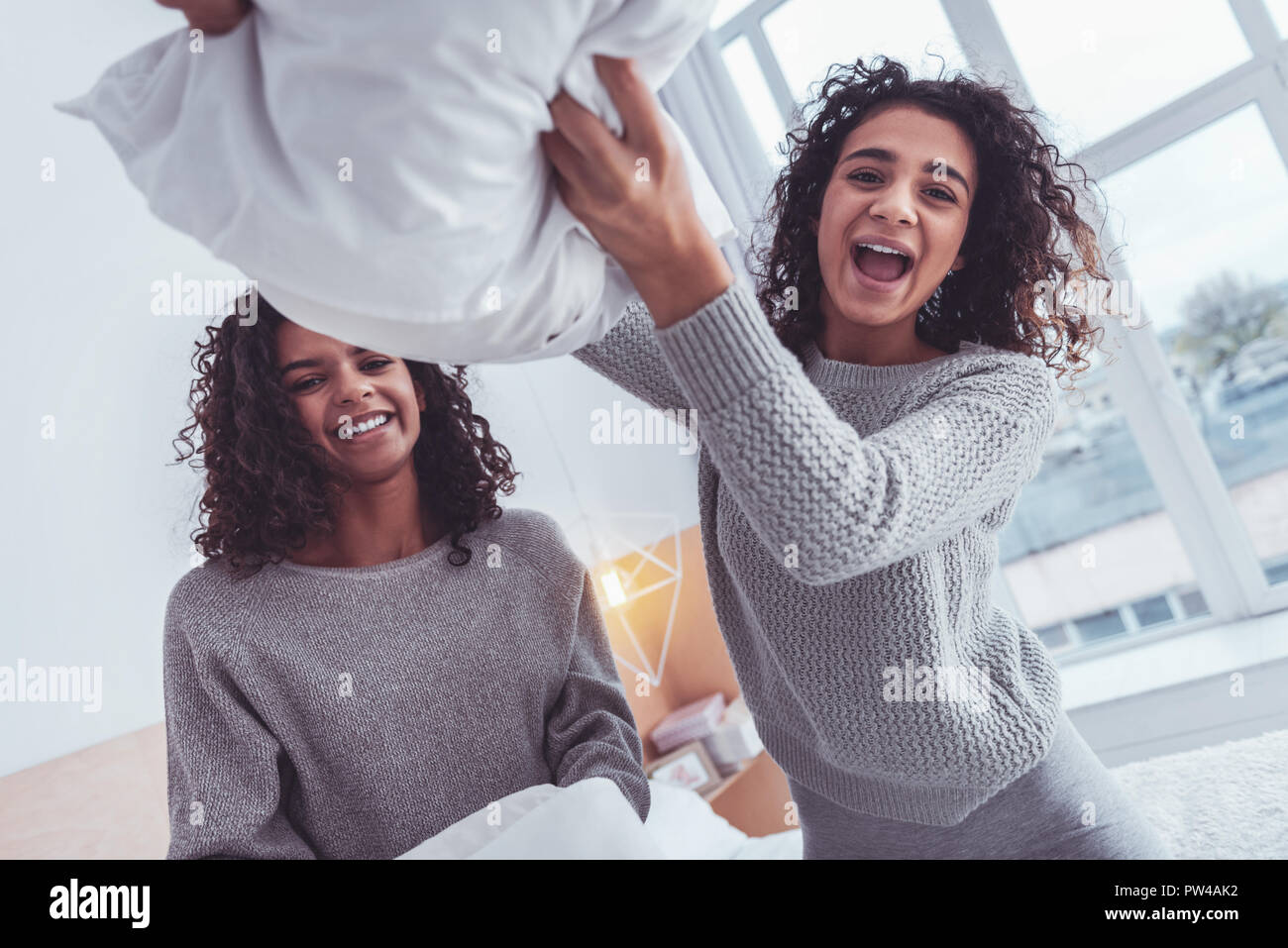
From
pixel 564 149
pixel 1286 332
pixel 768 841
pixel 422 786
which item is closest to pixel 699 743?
pixel 768 841

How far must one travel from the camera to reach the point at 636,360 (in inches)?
39.2

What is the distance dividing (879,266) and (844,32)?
2.57 m

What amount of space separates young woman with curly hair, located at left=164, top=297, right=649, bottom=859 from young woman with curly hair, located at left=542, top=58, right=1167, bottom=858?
0.20m

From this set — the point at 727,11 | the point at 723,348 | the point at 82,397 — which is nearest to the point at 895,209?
the point at 723,348

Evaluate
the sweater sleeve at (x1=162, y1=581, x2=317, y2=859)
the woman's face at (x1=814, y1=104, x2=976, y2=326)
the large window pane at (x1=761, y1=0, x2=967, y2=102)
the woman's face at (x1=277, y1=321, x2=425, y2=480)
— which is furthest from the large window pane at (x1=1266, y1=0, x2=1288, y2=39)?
the sweater sleeve at (x1=162, y1=581, x2=317, y2=859)

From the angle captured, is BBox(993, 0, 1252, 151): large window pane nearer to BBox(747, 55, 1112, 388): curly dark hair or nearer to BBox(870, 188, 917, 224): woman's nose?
BBox(747, 55, 1112, 388): curly dark hair

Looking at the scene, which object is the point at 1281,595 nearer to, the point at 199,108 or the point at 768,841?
the point at 768,841

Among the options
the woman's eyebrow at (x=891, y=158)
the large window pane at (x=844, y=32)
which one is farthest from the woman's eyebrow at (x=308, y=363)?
the large window pane at (x=844, y=32)

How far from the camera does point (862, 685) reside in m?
0.91

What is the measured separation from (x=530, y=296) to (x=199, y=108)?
21 centimetres

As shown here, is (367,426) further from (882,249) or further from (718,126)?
(718,126)

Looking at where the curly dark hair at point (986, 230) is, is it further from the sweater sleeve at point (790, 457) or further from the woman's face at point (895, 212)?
the sweater sleeve at point (790, 457)

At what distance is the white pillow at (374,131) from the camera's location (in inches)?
19.4

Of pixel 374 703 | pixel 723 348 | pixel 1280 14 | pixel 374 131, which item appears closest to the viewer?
pixel 374 131
